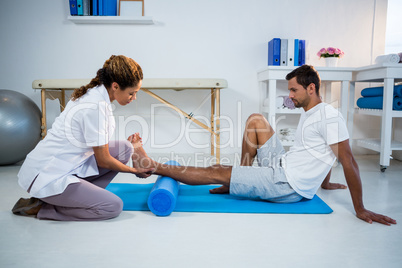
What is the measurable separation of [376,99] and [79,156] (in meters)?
2.48

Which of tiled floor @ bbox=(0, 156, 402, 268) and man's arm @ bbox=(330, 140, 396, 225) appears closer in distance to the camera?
tiled floor @ bbox=(0, 156, 402, 268)

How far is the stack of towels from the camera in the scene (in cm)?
287

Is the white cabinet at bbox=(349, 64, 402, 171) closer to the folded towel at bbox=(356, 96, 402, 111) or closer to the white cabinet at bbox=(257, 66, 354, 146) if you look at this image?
the folded towel at bbox=(356, 96, 402, 111)

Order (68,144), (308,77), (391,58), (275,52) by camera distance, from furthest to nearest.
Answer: (275,52), (391,58), (308,77), (68,144)

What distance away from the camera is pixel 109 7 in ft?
11.1

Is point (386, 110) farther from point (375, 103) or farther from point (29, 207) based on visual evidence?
point (29, 207)

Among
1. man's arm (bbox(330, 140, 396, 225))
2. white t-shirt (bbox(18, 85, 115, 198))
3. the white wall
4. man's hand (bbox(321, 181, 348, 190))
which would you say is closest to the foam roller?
white t-shirt (bbox(18, 85, 115, 198))

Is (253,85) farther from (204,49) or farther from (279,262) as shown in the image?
(279,262)

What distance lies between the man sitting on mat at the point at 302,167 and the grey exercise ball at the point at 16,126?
1.42 meters

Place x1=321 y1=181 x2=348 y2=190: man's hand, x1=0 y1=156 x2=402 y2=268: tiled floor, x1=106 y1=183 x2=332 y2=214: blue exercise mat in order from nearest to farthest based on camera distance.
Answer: x1=0 y1=156 x2=402 y2=268: tiled floor < x1=106 y1=183 x2=332 y2=214: blue exercise mat < x1=321 y1=181 x2=348 y2=190: man's hand

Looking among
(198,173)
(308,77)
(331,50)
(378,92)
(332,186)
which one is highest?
(331,50)

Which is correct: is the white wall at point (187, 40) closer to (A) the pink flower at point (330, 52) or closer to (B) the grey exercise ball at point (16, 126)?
(A) the pink flower at point (330, 52)

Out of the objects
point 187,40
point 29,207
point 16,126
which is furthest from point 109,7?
point 29,207

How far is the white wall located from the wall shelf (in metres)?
0.06
